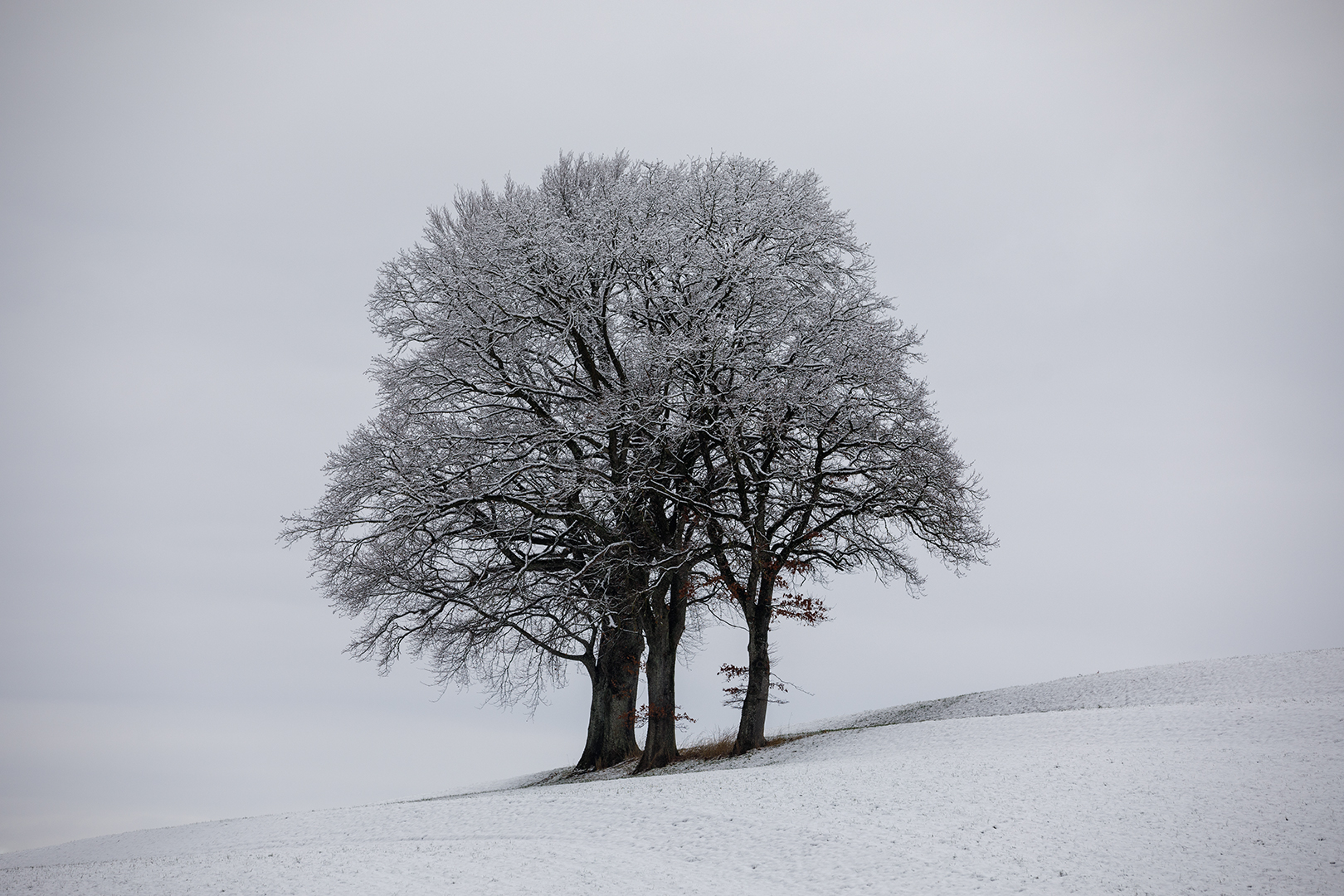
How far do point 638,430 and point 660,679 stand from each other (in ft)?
16.1

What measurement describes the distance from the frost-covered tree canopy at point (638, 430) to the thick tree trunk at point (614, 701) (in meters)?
0.30

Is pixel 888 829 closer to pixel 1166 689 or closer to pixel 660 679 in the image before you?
pixel 660 679

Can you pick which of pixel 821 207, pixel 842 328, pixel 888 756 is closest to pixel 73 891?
pixel 888 756

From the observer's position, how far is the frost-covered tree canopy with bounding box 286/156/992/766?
18.7 m

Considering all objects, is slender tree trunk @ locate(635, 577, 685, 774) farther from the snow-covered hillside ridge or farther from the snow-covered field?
the snow-covered hillside ridge

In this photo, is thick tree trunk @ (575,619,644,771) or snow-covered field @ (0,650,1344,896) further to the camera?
thick tree trunk @ (575,619,644,771)

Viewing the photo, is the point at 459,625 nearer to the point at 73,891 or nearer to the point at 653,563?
the point at 653,563

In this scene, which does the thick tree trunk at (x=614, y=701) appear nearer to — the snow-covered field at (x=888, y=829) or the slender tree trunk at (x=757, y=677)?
the slender tree trunk at (x=757, y=677)

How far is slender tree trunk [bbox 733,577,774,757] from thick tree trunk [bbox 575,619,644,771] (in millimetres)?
3601

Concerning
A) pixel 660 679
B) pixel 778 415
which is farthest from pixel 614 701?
pixel 778 415

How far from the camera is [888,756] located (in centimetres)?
1534

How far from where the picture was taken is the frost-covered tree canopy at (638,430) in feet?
61.3

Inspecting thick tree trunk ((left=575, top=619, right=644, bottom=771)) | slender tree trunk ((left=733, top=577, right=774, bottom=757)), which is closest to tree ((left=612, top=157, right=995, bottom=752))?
slender tree trunk ((left=733, top=577, right=774, bottom=757))

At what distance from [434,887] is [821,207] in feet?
51.0
